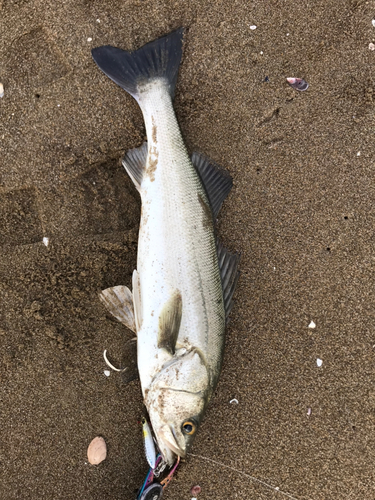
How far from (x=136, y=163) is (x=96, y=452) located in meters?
2.16

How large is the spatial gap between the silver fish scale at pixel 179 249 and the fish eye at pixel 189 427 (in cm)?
30

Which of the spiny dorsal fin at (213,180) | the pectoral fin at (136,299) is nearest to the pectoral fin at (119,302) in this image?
the pectoral fin at (136,299)

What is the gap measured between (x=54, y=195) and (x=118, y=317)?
3.44 feet

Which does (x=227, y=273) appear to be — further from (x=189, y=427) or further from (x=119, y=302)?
(x=189, y=427)

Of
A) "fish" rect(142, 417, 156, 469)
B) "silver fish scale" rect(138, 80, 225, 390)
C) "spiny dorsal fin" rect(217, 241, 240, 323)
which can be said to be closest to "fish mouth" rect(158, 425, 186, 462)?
"fish" rect(142, 417, 156, 469)

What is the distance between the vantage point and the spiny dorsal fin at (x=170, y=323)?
92.1 inches

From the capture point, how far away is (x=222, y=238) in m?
2.82

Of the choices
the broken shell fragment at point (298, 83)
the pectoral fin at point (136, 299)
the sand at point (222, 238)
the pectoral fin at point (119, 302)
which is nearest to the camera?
the pectoral fin at point (136, 299)

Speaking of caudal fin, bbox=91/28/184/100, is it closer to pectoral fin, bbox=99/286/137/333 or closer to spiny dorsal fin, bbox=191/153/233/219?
spiny dorsal fin, bbox=191/153/233/219

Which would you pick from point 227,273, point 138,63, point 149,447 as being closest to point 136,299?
point 227,273

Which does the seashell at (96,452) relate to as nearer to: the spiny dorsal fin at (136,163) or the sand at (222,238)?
the sand at (222,238)

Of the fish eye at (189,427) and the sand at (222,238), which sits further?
the sand at (222,238)

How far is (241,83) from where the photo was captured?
9.26 ft

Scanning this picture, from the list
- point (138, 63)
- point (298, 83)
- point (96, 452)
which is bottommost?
point (96, 452)
